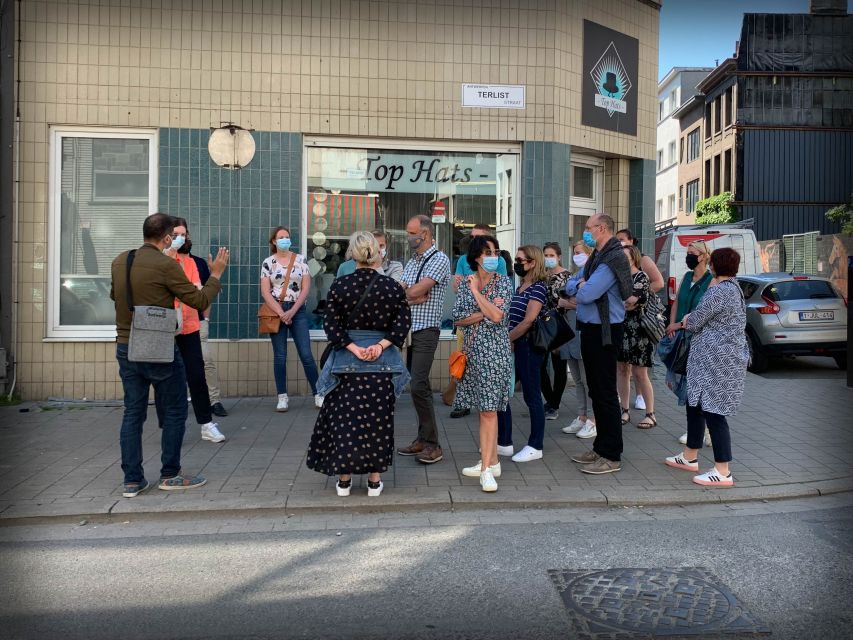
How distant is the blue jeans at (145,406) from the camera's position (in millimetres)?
5426

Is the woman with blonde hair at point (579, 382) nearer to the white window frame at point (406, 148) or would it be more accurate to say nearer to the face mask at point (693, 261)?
the face mask at point (693, 261)

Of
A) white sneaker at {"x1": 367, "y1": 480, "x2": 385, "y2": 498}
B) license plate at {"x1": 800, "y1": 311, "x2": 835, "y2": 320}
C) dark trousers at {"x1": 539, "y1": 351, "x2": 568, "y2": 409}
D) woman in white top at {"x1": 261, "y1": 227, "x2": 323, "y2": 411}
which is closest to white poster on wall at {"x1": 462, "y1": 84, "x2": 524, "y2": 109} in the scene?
woman in white top at {"x1": 261, "y1": 227, "x2": 323, "y2": 411}

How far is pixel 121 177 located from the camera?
9.30m

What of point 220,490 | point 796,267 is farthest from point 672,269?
point 220,490

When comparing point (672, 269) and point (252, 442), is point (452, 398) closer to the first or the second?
point (252, 442)

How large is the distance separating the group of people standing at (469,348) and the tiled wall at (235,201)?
192 centimetres

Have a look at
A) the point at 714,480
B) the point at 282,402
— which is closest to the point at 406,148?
the point at 282,402

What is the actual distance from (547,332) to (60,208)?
606 centimetres

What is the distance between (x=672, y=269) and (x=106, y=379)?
499 inches

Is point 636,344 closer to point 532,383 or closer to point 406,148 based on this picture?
point 532,383

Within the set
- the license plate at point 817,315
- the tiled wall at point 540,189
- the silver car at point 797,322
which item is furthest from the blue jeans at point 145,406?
the license plate at point 817,315

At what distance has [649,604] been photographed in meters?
3.72

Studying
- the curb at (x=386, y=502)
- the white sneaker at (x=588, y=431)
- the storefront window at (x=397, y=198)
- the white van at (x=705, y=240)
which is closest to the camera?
the curb at (x=386, y=502)

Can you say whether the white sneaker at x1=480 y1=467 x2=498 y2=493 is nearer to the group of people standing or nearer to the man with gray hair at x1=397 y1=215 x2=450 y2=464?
the group of people standing
